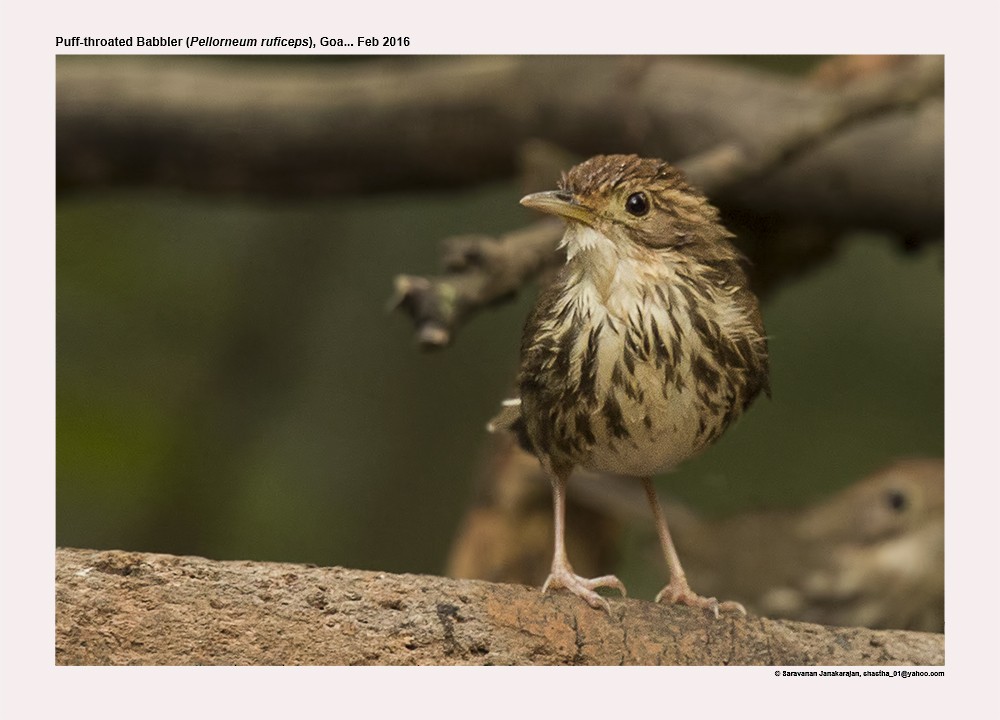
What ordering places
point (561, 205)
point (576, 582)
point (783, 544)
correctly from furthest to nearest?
point (783, 544) < point (576, 582) < point (561, 205)

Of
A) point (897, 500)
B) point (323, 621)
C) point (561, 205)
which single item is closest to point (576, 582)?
point (323, 621)

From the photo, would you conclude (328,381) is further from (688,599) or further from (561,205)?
(561,205)

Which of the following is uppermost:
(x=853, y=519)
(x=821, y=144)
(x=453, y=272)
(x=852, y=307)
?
(x=821, y=144)

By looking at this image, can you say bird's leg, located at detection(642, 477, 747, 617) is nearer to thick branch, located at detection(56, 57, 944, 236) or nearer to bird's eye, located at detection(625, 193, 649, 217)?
bird's eye, located at detection(625, 193, 649, 217)

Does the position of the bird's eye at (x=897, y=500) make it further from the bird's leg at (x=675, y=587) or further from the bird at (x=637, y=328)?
the bird at (x=637, y=328)

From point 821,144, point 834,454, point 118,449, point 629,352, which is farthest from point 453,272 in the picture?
point 834,454

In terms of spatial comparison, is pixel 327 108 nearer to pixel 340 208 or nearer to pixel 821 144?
pixel 340 208

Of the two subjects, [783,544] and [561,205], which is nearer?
[561,205]
